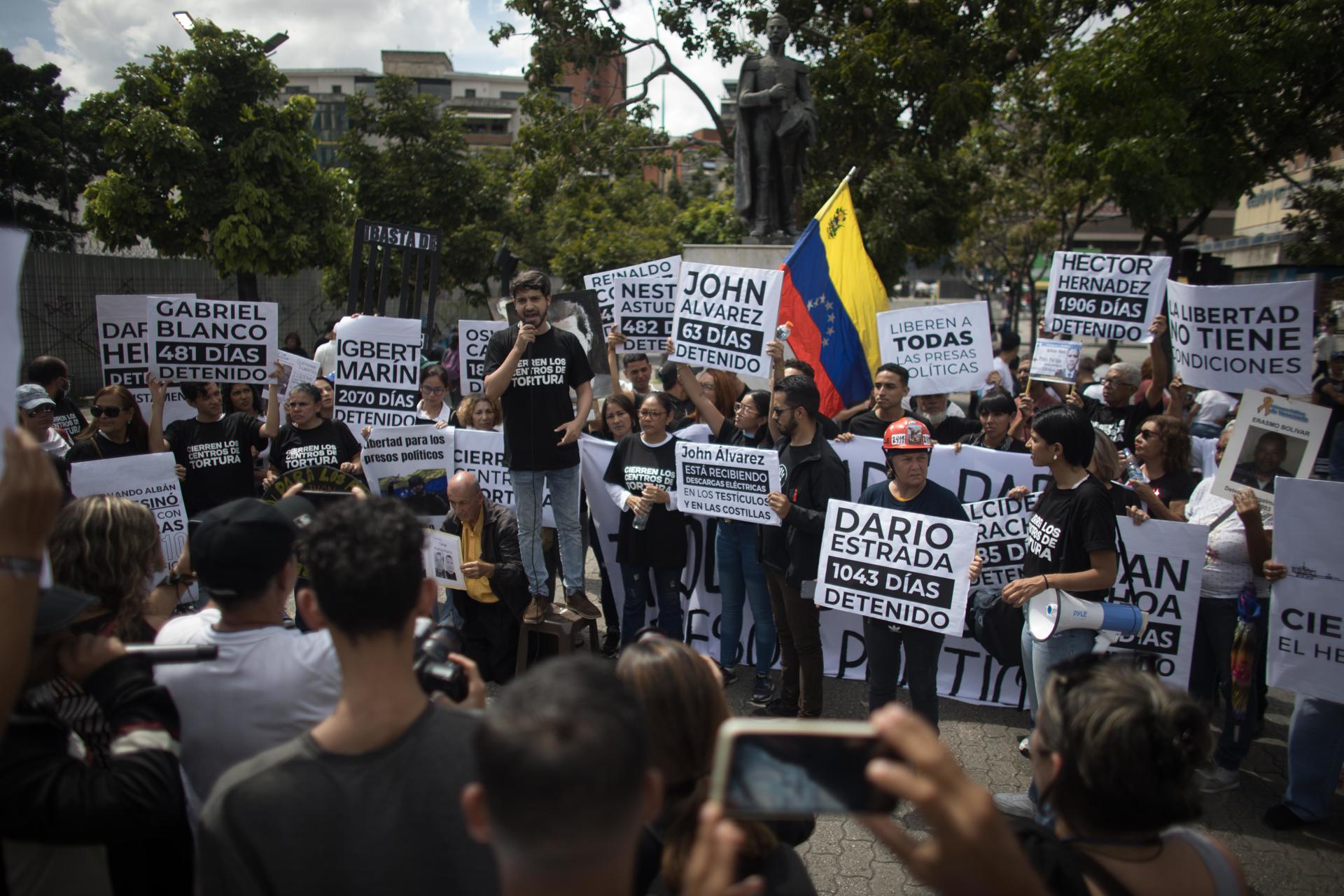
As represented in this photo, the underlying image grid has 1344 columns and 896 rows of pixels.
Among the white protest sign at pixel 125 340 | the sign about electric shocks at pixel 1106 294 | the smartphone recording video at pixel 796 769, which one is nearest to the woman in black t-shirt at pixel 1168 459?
the sign about electric shocks at pixel 1106 294

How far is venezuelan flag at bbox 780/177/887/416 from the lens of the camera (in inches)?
316

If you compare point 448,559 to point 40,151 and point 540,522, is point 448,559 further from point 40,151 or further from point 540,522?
point 40,151

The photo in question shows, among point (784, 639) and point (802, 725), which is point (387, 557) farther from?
point (784, 639)

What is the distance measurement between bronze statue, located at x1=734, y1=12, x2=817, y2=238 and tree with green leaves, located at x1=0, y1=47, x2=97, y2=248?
1994cm

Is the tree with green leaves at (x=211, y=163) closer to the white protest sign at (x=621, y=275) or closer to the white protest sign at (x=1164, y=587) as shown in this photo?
the white protest sign at (x=621, y=275)

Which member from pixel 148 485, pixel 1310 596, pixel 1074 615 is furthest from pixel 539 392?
pixel 1310 596

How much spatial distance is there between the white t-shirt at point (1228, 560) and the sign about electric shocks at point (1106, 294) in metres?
2.73

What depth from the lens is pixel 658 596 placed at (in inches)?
252

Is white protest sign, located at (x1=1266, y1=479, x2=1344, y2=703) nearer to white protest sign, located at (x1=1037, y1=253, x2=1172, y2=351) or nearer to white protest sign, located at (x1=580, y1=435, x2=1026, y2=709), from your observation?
white protest sign, located at (x1=580, y1=435, x2=1026, y2=709)

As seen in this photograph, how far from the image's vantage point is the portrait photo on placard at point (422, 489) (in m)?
6.20

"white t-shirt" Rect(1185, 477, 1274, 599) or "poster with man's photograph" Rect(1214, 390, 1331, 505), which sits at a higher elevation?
"poster with man's photograph" Rect(1214, 390, 1331, 505)

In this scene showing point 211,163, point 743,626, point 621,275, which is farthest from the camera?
point 211,163

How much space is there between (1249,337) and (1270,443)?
135cm

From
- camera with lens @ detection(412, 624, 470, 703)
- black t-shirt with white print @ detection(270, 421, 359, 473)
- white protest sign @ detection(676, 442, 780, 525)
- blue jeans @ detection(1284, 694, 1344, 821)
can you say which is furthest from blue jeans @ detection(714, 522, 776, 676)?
camera with lens @ detection(412, 624, 470, 703)
